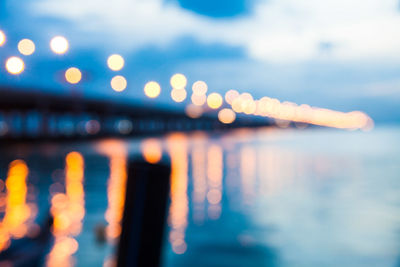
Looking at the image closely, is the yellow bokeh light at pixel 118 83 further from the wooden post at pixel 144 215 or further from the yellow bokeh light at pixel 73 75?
the wooden post at pixel 144 215

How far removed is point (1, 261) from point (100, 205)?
11.1 m

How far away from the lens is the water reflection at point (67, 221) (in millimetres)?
11148

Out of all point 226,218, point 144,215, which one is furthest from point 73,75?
A: point 144,215

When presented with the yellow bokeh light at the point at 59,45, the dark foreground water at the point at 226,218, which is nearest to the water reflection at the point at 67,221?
the dark foreground water at the point at 226,218

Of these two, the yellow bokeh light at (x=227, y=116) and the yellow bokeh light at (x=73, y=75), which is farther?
the yellow bokeh light at (x=227, y=116)

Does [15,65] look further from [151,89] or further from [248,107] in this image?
[248,107]

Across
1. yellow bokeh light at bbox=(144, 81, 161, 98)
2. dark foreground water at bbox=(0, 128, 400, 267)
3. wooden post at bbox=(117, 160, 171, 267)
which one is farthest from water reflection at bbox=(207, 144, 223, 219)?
yellow bokeh light at bbox=(144, 81, 161, 98)

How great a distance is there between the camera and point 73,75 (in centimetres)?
6506

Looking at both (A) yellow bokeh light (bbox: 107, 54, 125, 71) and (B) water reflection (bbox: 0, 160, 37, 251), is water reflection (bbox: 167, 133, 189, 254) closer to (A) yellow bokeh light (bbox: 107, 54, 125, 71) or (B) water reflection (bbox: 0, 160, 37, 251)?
(B) water reflection (bbox: 0, 160, 37, 251)

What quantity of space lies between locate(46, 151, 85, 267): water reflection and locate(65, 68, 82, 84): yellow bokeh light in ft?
126

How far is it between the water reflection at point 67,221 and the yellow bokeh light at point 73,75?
1508 inches

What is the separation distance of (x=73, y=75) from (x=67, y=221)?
5205cm

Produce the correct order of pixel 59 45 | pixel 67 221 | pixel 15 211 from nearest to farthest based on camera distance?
pixel 67 221, pixel 15 211, pixel 59 45

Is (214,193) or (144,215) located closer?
(144,215)
